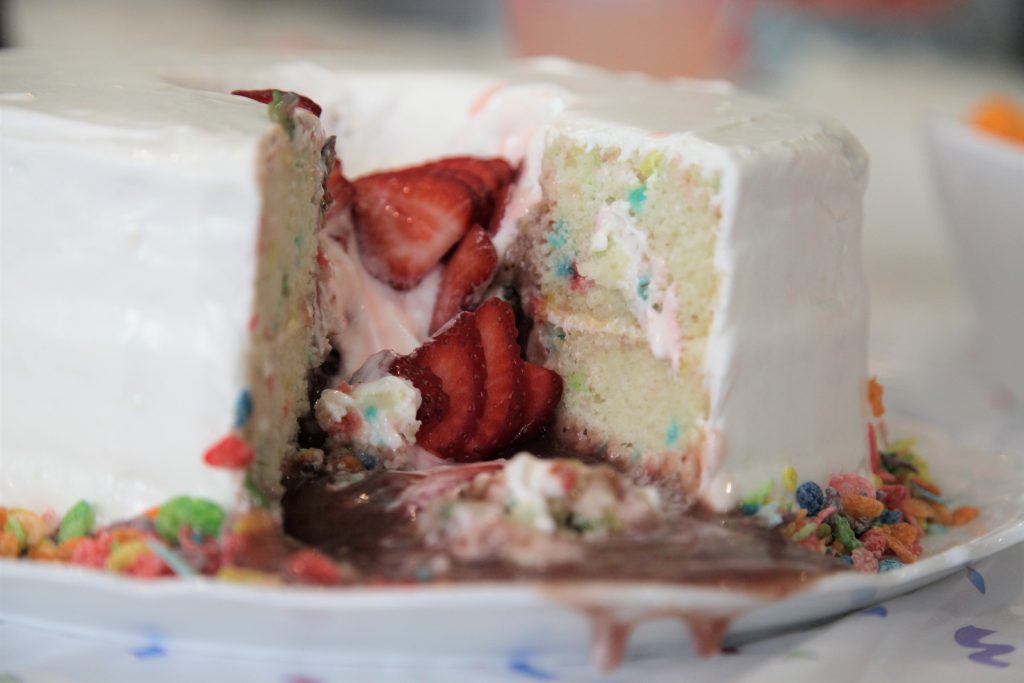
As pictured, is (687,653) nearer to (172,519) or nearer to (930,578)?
(930,578)

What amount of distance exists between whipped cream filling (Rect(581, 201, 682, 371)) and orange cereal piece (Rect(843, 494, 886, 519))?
0.32 meters

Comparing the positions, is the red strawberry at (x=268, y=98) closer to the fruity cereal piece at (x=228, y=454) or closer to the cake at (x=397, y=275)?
the cake at (x=397, y=275)

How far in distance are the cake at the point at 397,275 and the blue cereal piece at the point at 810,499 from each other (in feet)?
0.14

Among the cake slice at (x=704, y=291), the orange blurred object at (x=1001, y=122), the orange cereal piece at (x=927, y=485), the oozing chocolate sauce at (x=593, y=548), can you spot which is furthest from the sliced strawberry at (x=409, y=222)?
the orange blurred object at (x=1001, y=122)

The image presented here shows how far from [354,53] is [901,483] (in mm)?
1435

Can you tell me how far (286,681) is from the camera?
1.23 metres

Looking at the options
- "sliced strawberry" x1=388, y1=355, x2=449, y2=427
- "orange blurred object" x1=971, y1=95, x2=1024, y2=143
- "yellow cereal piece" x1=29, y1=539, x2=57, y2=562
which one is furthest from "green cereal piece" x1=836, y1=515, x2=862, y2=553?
"orange blurred object" x1=971, y1=95, x2=1024, y2=143

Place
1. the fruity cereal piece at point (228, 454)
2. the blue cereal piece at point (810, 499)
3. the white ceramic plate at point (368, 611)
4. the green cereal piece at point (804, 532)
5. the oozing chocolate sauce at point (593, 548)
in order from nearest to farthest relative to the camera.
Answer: the white ceramic plate at point (368, 611) < the oozing chocolate sauce at point (593, 548) < the fruity cereal piece at point (228, 454) < the green cereal piece at point (804, 532) < the blue cereal piece at point (810, 499)

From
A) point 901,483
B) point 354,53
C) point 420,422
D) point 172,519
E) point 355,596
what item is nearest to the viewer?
point 355,596

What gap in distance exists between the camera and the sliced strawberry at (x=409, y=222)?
1.86 meters

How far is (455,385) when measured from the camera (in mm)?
1718

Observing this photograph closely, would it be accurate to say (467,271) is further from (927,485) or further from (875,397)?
(927,485)

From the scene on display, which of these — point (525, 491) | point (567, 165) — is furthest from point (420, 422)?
point (567, 165)

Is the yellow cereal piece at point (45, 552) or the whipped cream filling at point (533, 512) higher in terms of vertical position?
the whipped cream filling at point (533, 512)
